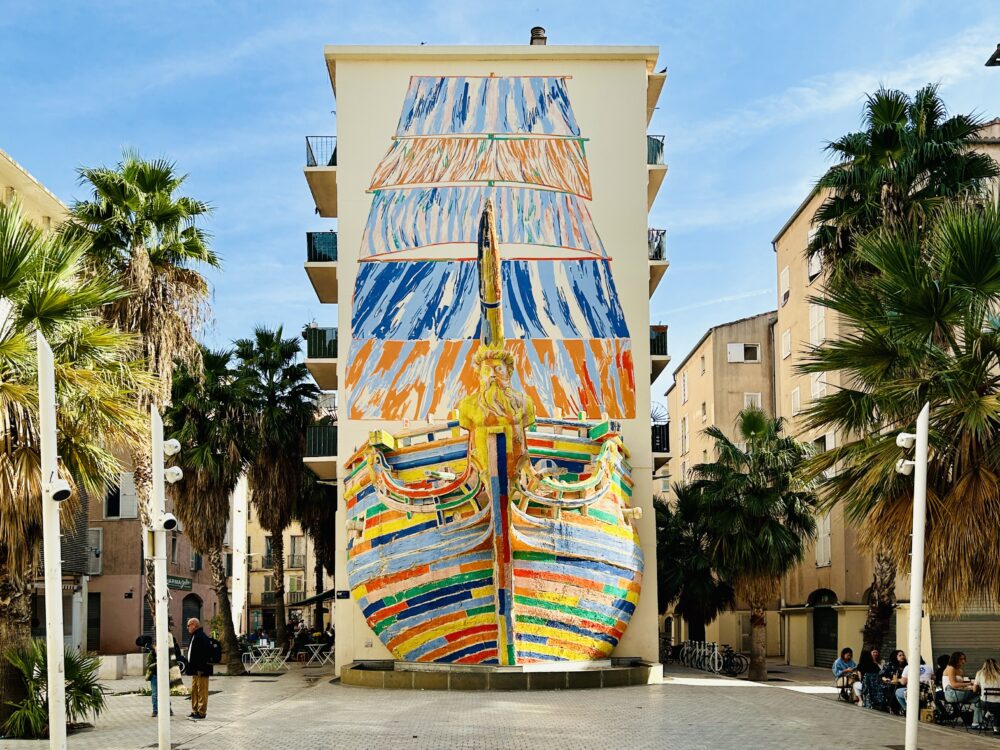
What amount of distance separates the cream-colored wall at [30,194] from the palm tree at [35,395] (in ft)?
55.5

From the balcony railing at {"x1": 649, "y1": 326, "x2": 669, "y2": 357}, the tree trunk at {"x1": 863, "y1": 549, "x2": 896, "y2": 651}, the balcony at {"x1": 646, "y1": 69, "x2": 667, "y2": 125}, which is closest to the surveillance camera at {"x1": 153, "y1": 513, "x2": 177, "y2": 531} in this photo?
the tree trunk at {"x1": 863, "y1": 549, "x2": 896, "y2": 651}

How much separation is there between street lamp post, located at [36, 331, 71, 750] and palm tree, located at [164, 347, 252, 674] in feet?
69.2

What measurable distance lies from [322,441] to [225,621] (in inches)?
249

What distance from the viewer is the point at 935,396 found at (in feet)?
48.4

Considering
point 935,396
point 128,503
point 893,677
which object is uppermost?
point 935,396

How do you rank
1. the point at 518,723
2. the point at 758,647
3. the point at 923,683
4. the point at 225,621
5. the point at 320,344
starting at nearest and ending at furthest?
the point at 518,723 → the point at 923,683 → the point at 320,344 → the point at 758,647 → the point at 225,621

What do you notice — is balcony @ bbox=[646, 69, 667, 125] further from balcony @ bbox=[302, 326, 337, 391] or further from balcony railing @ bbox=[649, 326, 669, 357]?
balcony @ bbox=[302, 326, 337, 391]

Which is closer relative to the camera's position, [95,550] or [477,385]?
[477,385]

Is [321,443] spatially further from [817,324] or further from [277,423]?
[817,324]

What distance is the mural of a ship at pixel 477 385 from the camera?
21750mm

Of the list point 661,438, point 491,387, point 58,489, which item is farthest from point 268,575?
point 58,489

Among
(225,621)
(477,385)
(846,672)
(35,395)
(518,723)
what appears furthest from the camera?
(225,621)

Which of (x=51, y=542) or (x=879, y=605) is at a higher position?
(x=51, y=542)

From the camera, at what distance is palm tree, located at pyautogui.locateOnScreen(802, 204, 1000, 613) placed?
13898 mm
